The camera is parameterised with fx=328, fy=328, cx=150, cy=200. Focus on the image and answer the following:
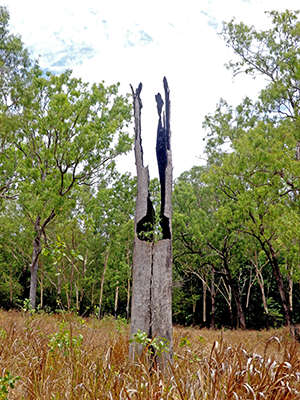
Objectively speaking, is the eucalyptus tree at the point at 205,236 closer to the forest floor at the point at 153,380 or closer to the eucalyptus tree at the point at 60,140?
the eucalyptus tree at the point at 60,140

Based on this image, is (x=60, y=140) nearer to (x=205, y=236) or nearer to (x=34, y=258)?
(x=34, y=258)

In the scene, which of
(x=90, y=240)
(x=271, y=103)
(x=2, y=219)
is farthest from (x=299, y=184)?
(x=2, y=219)

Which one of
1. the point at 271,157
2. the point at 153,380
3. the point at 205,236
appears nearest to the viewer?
the point at 153,380

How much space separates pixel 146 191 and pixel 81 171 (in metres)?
9.48

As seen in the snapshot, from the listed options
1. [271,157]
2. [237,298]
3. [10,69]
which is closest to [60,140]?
[10,69]

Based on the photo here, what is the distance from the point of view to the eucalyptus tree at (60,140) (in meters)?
12.0

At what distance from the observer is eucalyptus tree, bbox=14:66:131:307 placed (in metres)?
12.0

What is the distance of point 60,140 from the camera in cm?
1254

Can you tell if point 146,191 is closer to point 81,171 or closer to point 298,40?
point 81,171

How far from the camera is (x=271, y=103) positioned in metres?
12.5

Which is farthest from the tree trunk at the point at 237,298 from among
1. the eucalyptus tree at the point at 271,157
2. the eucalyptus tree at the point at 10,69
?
the eucalyptus tree at the point at 10,69

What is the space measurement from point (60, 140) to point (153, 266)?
9.76 meters

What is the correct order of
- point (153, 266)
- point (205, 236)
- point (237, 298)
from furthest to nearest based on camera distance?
point (237, 298) < point (205, 236) < point (153, 266)

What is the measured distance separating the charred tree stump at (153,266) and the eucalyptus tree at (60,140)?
26.1 feet
